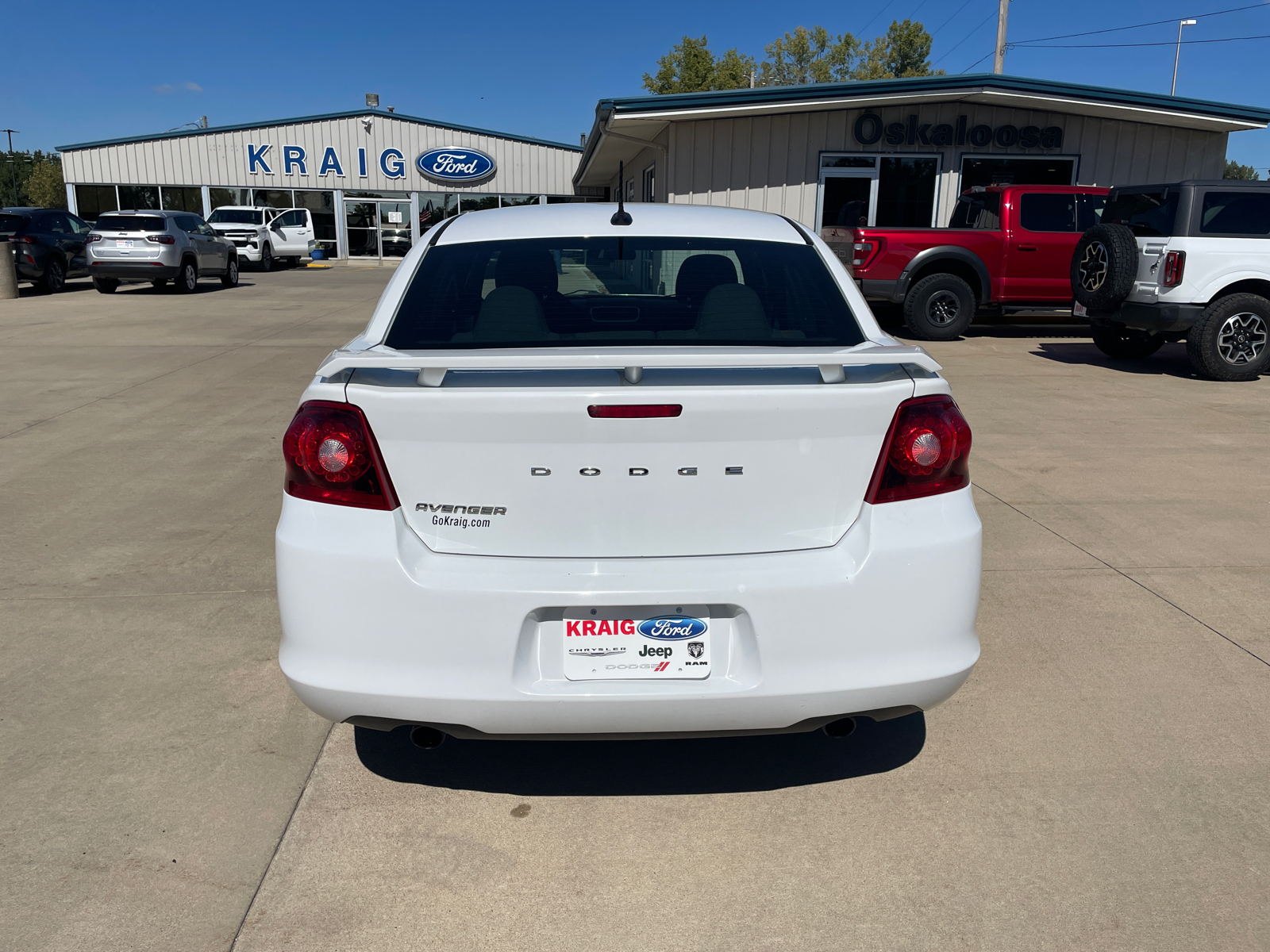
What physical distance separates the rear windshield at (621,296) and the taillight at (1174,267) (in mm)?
8036

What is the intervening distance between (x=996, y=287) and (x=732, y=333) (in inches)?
458

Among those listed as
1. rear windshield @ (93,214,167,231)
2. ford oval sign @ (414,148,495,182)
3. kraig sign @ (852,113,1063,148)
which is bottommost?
rear windshield @ (93,214,167,231)

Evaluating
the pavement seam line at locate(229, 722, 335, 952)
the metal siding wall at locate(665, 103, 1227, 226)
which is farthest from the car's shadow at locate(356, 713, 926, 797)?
the metal siding wall at locate(665, 103, 1227, 226)

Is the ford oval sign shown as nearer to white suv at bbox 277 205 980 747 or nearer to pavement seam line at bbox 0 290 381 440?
pavement seam line at bbox 0 290 381 440

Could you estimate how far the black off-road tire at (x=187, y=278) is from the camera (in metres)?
21.1

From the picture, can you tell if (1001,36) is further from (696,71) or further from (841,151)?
(696,71)

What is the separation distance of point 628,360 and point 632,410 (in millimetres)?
122

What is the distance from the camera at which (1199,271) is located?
9984mm

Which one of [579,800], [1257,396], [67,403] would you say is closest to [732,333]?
[579,800]

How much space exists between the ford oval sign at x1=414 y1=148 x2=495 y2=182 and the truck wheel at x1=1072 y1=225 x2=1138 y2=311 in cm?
3378

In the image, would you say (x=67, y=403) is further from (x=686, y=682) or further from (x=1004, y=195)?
(x=1004, y=195)

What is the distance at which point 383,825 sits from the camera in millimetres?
2777

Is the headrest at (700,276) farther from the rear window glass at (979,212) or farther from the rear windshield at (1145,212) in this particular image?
the rear window glass at (979,212)

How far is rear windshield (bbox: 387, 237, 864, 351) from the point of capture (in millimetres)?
3068
